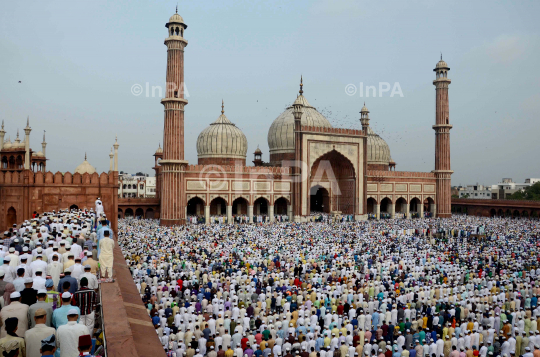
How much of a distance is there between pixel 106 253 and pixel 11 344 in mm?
2571

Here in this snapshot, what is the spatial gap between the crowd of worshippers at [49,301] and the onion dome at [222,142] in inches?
964

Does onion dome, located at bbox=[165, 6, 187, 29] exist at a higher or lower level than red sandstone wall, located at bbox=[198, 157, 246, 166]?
higher

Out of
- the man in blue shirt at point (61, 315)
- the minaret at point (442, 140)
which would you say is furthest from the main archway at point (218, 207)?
the man in blue shirt at point (61, 315)

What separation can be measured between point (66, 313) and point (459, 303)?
9.32 metres

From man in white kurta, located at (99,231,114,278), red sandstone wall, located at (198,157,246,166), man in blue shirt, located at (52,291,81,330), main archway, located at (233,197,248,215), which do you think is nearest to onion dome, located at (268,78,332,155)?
red sandstone wall, located at (198,157,246,166)

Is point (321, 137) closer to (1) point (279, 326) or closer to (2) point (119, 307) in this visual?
(1) point (279, 326)

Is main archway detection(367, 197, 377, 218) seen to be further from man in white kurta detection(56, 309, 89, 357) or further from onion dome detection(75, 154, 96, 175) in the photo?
man in white kurta detection(56, 309, 89, 357)

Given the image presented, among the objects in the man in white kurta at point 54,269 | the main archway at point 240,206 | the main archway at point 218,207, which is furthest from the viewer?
Answer: the main archway at point 240,206

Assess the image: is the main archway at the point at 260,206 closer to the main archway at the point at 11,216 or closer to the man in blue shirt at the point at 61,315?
the main archway at the point at 11,216

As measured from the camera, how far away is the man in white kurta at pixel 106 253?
5.89 metres

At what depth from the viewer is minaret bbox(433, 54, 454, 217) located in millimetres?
35406

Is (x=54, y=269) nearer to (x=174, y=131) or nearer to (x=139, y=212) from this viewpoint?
(x=174, y=131)

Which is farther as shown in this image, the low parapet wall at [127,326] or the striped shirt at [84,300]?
the striped shirt at [84,300]

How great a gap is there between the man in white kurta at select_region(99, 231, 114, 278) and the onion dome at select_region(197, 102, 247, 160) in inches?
1054
